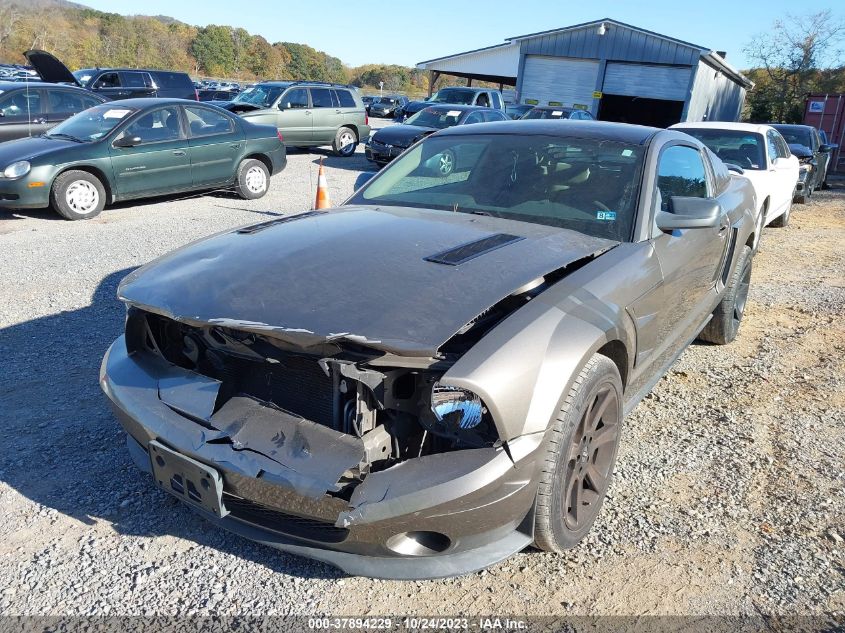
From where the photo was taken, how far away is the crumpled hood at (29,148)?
8039mm

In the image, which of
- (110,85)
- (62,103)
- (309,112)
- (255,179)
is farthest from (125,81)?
(255,179)

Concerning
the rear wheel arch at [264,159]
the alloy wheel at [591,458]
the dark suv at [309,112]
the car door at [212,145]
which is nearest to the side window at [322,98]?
the dark suv at [309,112]

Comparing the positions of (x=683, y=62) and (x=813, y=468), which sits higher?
(x=683, y=62)

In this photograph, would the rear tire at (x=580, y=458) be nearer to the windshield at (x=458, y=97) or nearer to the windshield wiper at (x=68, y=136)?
the windshield wiper at (x=68, y=136)

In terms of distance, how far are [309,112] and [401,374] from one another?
14039 millimetres

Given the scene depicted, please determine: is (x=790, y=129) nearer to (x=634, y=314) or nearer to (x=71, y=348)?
(x=634, y=314)

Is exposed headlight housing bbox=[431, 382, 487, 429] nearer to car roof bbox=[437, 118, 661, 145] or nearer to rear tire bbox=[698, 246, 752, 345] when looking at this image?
car roof bbox=[437, 118, 661, 145]

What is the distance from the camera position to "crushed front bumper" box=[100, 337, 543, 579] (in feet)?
6.81

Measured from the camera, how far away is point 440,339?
2.15 metres

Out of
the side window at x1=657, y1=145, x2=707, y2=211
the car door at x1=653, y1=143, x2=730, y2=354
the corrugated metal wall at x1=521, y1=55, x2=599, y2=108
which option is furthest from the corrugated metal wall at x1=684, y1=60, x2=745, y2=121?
the car door at x1=653, y1=143, x2=730, y2=354

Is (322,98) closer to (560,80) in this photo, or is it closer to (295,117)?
(295,117)

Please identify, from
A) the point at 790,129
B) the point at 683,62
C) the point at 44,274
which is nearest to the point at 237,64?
the point at 683,62

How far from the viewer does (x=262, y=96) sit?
1534 cm

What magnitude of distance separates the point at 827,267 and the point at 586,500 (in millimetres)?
6940
